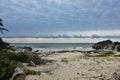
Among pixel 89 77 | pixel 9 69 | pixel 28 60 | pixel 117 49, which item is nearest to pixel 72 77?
pixel 89 77

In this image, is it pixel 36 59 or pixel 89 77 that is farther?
pixel 36 59

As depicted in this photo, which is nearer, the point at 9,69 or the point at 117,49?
the point at 9,69

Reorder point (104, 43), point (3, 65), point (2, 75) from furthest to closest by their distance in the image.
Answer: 1. point (104, 43)
2. point (3, 65)
3. point (2, 75)

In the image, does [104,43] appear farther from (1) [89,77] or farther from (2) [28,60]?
(1) [89,77]

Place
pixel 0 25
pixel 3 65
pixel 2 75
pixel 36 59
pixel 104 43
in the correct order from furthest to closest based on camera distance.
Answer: pixel 104 43
pixel 36 59
pixel 0 25
pixel 3 65
pixel 2 75

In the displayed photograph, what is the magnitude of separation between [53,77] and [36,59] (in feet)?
29.7

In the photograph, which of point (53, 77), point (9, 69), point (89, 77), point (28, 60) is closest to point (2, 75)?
point (9, 69)

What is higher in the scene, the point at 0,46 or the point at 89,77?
the point at 0,46

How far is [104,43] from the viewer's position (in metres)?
72.7

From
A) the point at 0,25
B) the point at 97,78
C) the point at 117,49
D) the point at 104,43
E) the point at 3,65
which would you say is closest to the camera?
the point at 3,65

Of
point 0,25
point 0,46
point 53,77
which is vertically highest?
point 0,25

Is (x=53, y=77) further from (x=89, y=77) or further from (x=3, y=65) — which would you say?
(x=3, y=65)

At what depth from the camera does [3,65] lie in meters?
15.5

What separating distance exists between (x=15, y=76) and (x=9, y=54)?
799cm
